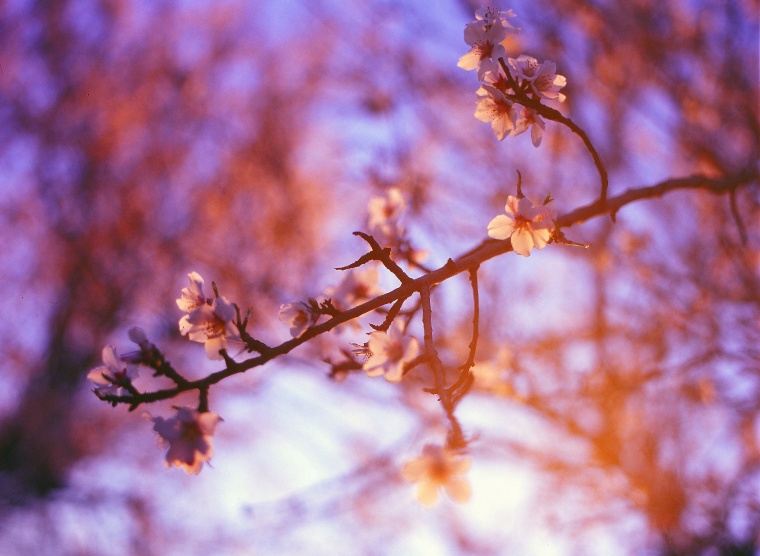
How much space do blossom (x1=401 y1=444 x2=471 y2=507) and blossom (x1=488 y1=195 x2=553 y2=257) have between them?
0.56 metres

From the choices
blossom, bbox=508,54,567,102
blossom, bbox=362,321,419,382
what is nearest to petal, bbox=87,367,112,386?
blossom, bbox=362,321,419,382

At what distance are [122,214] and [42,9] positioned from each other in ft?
9.63

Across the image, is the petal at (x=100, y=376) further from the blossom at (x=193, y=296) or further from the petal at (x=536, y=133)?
Result: the petal at (x=536, y=133)

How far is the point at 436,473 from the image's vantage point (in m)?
1.42

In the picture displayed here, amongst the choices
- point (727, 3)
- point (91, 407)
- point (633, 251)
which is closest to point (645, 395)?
point (633, 251)

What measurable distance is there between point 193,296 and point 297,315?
31cm

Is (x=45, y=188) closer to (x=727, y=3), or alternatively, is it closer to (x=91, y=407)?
(x=91, y=407)

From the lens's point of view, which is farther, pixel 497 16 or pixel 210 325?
pixel 497 16

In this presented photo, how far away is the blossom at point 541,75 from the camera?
1602 mm

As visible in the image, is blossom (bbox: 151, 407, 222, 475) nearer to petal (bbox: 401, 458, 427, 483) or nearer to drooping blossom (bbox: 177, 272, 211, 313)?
drooping blossom (bbox: 177, 272, 211, 313)

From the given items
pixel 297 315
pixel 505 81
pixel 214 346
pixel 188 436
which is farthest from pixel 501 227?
pixel 188 436

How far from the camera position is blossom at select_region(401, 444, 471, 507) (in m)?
1.38

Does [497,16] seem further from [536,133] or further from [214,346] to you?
[214,346]

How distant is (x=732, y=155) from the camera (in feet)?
15.1
